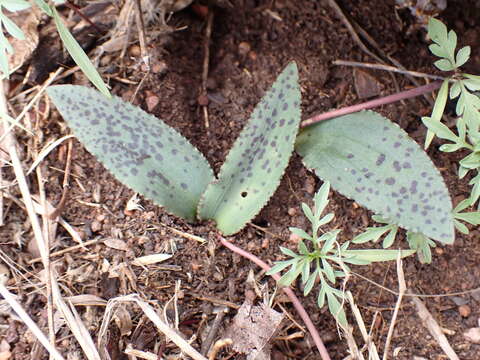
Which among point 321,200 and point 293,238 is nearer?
point 321,200

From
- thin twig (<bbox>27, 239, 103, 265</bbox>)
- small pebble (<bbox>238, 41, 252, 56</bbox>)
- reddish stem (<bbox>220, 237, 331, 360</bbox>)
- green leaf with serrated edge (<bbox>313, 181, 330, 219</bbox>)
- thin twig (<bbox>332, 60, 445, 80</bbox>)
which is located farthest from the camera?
small pebble (<bbox>238, 41, 252, 56</bbox>)

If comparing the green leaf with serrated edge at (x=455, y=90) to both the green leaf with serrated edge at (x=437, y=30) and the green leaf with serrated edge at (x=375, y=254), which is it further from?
the green leaf with serrated edge at (x=375, y=254)

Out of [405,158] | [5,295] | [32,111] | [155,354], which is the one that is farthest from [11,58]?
[405,158]

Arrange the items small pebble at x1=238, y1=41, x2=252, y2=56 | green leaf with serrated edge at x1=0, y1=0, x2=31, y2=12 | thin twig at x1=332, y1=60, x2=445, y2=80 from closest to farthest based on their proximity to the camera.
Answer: green leaf with serrated edge at x1=0, y1=0, x2=31, y2=12, thin twig at x1=332, y1=60, x2=445, y2=80, small pebble at x1=238, y1=41, x2=252, y2=56

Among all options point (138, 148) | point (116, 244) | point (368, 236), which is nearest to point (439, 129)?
point (368, 236)

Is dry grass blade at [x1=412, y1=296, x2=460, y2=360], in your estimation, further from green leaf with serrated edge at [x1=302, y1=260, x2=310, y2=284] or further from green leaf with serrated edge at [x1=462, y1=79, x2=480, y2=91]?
green leaf with serrated edge at [x1=462, y1=79, x2=480, y2=91]

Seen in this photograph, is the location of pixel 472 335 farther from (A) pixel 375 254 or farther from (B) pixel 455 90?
(B) pixel 455 90

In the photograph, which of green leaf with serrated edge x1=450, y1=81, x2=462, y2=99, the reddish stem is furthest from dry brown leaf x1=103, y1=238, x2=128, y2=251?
green leaf with serrated edge x1=450, y1=81, x2=462, y2=99
